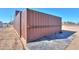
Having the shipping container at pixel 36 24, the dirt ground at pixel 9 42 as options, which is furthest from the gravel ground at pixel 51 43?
the dirt ground at pixel 9 42

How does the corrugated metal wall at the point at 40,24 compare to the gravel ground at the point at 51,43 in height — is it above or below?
above

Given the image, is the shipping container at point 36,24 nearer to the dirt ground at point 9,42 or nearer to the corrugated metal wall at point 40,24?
the corrugated metal wall at point 40,24

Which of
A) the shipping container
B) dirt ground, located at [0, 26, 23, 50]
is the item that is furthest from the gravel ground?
dirt ground, located at [0, 26, 23, 50]

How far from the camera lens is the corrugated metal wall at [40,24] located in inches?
179

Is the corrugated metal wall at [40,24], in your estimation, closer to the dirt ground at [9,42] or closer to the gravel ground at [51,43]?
the gravel ground at [51,43]

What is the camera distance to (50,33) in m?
5.16

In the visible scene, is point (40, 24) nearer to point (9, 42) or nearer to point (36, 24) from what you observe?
point (36, 24)

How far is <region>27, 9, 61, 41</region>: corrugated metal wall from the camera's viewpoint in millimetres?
4551

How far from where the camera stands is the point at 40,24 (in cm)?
486

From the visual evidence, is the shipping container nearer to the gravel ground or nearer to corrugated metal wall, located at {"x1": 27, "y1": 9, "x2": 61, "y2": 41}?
corrugated metal wall, located at {"x1": 27, "y1": 9, "x2": 61, "y2": 41}
